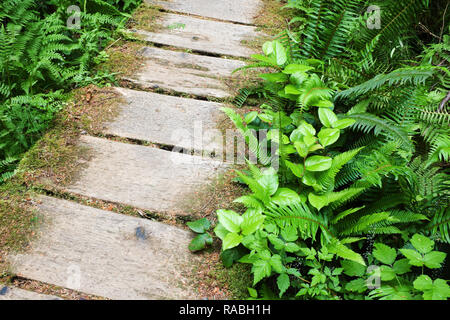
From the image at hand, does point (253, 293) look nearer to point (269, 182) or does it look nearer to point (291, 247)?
point (291, 247)

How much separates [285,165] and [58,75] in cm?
237

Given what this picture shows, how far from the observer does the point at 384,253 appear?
2.02m

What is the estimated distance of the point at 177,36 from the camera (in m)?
3.91

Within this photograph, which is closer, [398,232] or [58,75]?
[398,232]

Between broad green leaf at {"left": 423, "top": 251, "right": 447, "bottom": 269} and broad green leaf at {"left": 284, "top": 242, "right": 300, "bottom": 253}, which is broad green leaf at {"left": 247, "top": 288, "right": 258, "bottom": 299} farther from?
broad green leaf at {"left": 423, "top": 251, "right": 447, "bottom": 269}

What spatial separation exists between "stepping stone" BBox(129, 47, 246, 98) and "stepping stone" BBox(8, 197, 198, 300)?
4.75 ft

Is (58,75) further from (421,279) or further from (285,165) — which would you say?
(421,279)

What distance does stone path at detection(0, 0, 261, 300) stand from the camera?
209 centimetres

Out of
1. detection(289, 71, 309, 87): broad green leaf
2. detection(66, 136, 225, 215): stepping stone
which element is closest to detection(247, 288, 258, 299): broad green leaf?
detection(66, 136, 225, 215): stepping stone

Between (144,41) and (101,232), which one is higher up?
(144,41)

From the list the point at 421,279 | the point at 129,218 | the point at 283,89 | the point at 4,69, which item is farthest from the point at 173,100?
the point at 421,279

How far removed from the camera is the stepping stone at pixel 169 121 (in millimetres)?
2904

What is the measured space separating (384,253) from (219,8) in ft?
11.6

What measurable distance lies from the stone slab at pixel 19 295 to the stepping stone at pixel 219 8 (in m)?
3.48
